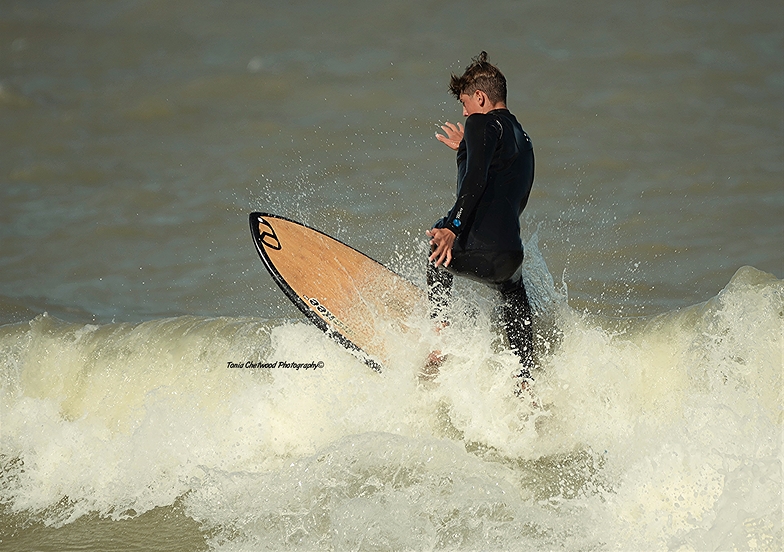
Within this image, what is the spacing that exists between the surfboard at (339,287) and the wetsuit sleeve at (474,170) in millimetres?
864

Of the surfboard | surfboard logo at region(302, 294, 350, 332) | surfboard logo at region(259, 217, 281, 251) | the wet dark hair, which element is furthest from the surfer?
surfboard logo at region(259, 217, 281, 251)

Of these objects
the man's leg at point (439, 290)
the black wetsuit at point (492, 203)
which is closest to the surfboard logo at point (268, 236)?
the man's leg at point (439, 290)

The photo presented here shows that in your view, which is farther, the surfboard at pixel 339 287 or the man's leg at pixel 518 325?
the surfboard at pixel 339 287

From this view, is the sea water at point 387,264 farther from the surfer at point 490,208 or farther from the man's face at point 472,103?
the man's face at point 472,103

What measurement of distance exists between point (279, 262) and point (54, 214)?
5.18m

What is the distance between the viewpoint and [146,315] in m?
6.43

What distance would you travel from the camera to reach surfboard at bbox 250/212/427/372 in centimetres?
430

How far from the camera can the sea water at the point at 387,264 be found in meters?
3.31

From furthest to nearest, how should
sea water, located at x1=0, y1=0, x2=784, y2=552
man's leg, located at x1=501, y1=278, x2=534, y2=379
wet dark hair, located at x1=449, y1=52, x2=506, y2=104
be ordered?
man's leg, located at x1=501, y1=278, x2=534, y2=379, wet dark hair, located at x1=449, y1=52, x2=506, y2=104, sea water, located at x1=0, y1=0, x2=784, y2=552

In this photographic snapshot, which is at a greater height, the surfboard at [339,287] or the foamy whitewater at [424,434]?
the surfboard at [339,287]

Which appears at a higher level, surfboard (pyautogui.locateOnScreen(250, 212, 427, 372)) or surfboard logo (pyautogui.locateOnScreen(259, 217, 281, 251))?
surfboard logo (pyautogui.locateOnScreen(259, 217, 281, 251))

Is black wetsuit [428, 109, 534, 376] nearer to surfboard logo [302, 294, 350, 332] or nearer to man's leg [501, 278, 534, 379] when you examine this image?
man's leg [501, 278, 534, 379]

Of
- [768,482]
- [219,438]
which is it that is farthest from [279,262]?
[768,482]

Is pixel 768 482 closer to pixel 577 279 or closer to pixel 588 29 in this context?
pixel 577 279
